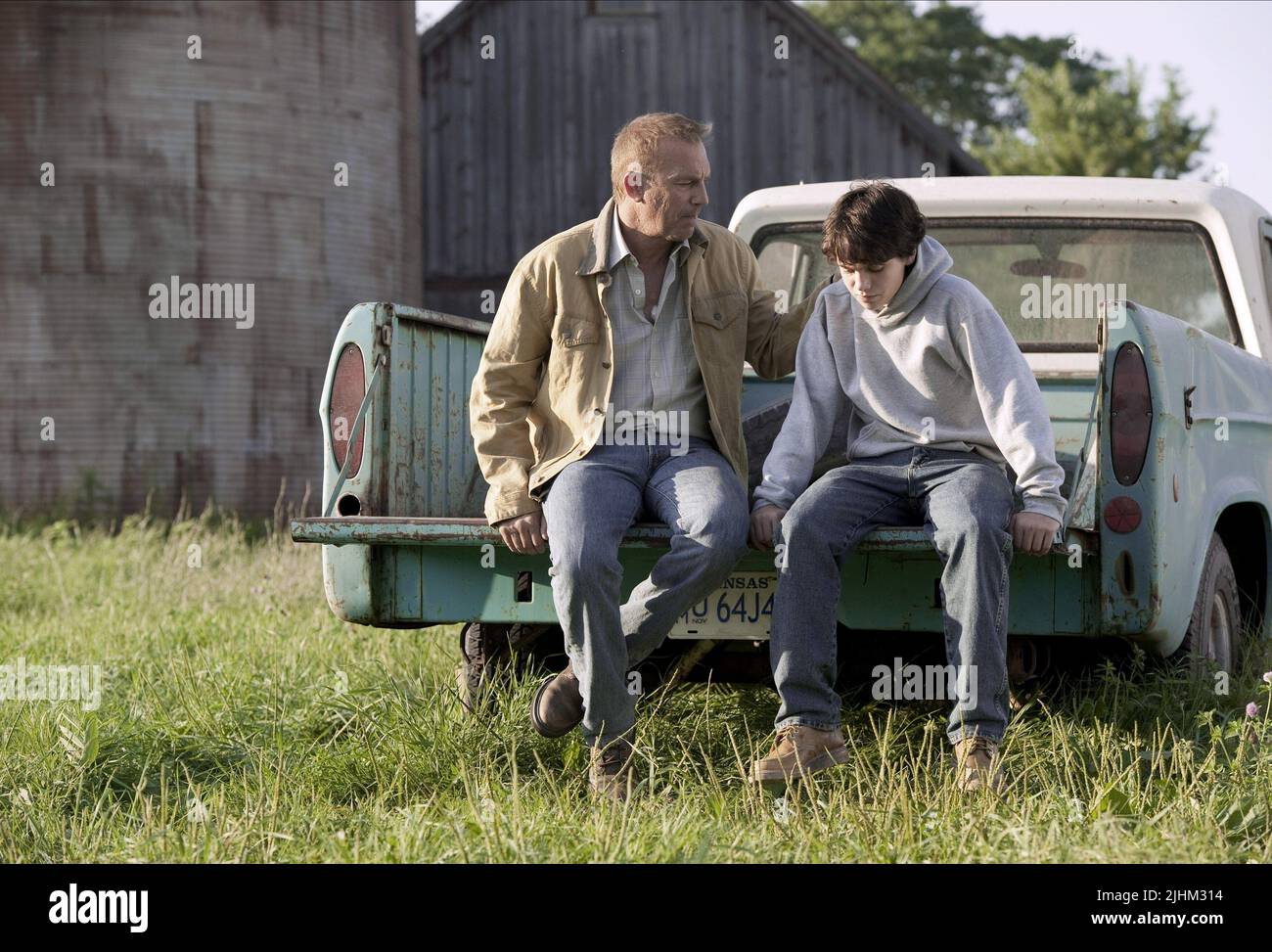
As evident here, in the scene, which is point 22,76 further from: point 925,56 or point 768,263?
point 925,56

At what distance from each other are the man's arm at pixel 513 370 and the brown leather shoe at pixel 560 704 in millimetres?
513

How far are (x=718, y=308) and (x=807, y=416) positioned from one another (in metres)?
0.35

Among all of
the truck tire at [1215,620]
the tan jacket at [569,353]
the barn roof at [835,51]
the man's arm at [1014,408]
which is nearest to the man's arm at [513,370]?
the tan jacket at [569,353]

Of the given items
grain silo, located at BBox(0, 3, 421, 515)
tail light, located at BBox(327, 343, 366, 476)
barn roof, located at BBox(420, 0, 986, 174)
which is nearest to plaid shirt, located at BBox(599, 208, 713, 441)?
tail light, located at BBox(327, 343, 366, 476)

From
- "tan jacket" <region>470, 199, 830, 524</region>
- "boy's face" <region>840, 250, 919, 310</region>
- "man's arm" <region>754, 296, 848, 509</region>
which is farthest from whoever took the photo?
"tan jacket" <region>470, 199, 830, 524</region>

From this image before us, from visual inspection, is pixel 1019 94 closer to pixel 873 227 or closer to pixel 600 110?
pixel 600 110

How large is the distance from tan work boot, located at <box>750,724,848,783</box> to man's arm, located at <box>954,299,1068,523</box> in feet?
2.17

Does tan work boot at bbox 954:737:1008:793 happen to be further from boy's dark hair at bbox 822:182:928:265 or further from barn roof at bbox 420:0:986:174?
barn roof at bbox 420:0:986:174

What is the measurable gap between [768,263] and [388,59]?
6688 mm

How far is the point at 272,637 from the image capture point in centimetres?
571

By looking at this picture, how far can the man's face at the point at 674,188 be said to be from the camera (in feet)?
12.6

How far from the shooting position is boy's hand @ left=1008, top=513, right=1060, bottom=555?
348cm
